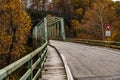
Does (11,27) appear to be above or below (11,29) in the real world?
above

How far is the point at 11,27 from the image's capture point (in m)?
36.4

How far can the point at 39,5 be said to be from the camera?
153 metres

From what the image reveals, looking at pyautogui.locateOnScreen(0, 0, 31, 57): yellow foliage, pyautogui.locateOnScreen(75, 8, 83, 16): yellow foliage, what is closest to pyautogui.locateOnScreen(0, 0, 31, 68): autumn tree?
pyautogui.locateOnScreen(0, 0, 31, 57): yellow foliage

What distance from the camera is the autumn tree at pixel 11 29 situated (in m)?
33.6

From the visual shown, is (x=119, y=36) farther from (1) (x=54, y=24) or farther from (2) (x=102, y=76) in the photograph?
(1) (x=54, y=24)

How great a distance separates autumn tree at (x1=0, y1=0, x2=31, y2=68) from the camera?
110ft

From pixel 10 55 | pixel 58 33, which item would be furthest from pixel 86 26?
pixel 10 55

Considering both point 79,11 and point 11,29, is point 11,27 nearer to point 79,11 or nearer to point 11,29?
point 11,29

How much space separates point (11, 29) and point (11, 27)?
0.43m

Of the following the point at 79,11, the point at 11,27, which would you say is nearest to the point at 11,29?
the point at 11,27

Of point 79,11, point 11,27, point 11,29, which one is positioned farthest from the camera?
point 79,11

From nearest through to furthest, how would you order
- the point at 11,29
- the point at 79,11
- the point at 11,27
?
the point at 11,27 < the point at 11,29 < the point at 79,11

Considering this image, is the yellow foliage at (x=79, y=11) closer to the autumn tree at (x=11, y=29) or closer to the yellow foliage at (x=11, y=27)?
the autumn tree at (x=11, y=29)

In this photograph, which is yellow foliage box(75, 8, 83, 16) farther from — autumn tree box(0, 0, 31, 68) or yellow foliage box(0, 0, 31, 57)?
yellow foliage box(0, 0, 31, 57)
